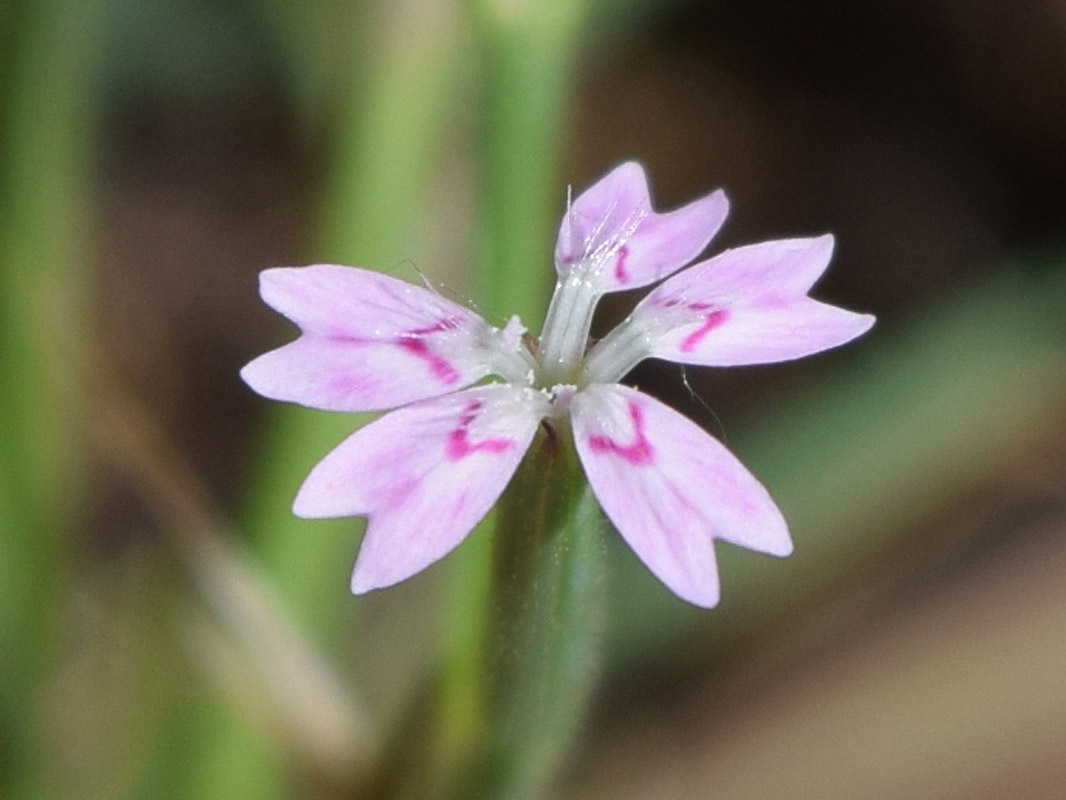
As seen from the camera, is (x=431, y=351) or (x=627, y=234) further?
(x=627, y=234)

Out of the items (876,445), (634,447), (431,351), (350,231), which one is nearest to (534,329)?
(350,231)

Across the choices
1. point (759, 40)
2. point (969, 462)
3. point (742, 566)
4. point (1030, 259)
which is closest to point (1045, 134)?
point (1030, 259)

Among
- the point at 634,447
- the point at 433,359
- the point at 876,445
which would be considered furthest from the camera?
the point at 876,445

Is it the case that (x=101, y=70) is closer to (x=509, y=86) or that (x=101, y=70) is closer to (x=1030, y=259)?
(x=509, y=86)

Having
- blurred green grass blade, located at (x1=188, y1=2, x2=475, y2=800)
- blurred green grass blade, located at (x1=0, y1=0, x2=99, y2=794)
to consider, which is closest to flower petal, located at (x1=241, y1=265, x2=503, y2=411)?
blurred green grass blade, located at (x1=188, y1=2, x2=475, y2=800)

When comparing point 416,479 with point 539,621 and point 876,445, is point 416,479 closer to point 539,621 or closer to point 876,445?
point 539,621

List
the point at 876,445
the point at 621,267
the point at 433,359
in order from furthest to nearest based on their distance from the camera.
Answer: the point at 876,445
the point at 621,267
the point at 433,359

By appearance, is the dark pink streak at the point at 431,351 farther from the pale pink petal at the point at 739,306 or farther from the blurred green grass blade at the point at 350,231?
the blurred green grass blade at the point at 350,231

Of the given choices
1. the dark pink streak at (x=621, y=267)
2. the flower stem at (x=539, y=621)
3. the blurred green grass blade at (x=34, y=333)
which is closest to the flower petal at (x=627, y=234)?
the dark pink streak at (x=621, y=267)
